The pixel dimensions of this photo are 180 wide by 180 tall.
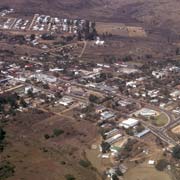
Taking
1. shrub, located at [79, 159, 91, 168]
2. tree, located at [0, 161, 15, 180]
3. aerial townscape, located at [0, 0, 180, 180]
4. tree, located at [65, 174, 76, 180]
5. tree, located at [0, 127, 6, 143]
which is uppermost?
tree, located at [0, 161, 15, 180]

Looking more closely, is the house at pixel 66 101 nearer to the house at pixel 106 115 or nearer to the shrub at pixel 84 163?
the house at pixel 106 115

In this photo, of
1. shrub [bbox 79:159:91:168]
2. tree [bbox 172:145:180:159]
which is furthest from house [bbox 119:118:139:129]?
shrub [bbox 79:159:91:168]

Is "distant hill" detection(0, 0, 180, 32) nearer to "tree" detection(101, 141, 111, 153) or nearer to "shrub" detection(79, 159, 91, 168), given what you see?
"tree" detection(101, 141, 111, 153)

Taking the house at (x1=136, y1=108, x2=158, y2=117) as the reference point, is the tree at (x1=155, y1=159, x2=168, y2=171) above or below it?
above

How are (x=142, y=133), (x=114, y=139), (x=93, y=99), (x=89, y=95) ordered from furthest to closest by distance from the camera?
(x=89, y=95) → (x=93, y=99) → (x=142, y=133) → (x=114, y=139)

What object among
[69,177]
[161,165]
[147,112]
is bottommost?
[147,112]

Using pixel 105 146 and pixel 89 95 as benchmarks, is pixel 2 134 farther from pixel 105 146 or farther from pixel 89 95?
pixel 89 95

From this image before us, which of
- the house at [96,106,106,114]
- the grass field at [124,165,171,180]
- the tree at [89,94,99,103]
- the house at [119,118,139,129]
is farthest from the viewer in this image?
the tree at [89,94,99,103]

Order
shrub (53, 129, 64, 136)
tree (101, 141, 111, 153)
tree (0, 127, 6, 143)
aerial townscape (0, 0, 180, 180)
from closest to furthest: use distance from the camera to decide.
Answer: aerial townscape (0, 0, 180, 180), tree (0, 127, 6, 143), tree (101, 141, 111, 153), shrub (53, 129, 64, 136)

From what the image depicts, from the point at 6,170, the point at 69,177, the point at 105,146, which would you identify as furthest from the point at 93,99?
the point at 6,170

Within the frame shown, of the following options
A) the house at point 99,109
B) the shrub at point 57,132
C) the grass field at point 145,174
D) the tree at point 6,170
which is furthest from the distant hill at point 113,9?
the tree at point 6,170
